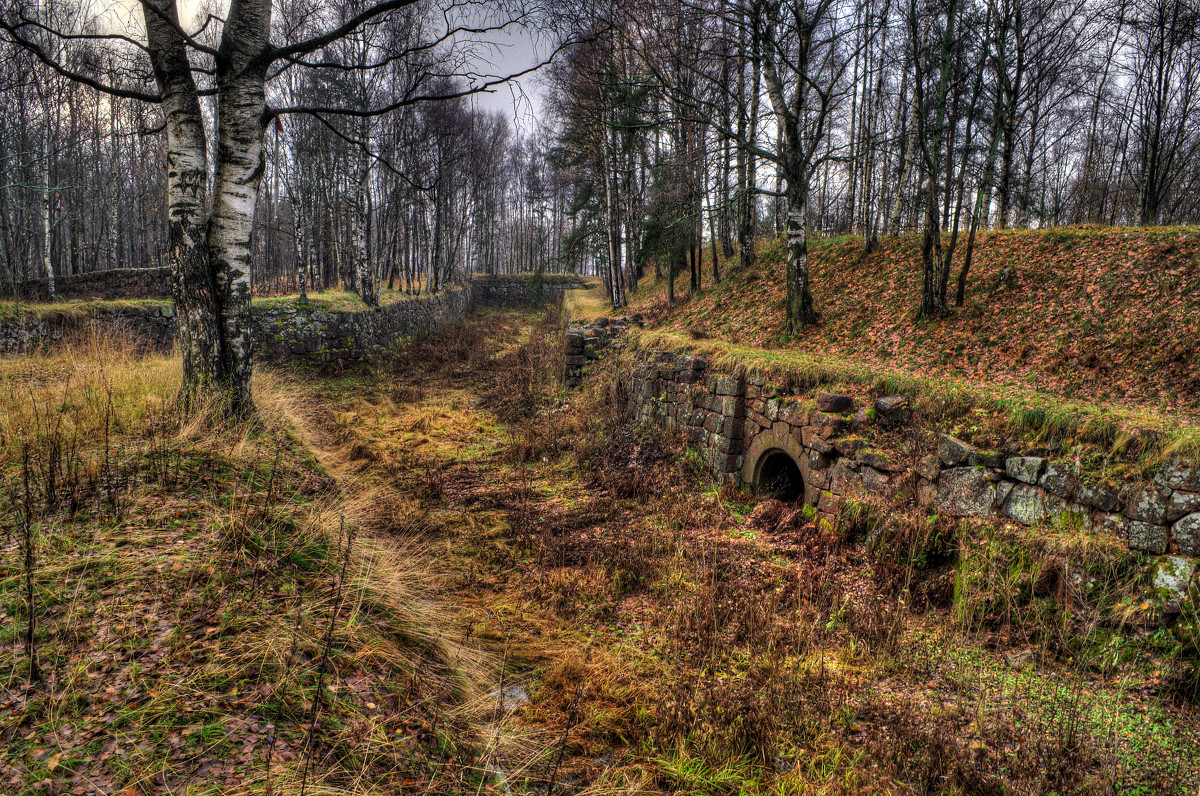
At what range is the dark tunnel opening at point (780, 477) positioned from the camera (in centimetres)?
758

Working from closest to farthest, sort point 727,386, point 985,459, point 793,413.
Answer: point 985,459 → point 793,413 → point 727,386

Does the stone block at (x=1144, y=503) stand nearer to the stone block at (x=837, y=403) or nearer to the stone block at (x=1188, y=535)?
the stone block at (x=1188, y=535)

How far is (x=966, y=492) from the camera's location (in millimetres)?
4770

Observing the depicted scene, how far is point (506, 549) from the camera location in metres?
5.95

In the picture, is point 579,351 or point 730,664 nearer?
point 730,664

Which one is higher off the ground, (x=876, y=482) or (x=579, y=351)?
(x=579, y=351)

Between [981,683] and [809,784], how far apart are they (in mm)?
1575

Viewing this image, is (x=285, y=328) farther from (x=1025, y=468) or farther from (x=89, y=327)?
(x=1025, y=468)

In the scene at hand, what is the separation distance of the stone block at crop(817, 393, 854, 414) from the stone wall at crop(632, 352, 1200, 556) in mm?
12

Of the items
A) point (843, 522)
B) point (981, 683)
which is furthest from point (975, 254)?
point (981, 683)

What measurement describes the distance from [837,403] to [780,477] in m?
1.88

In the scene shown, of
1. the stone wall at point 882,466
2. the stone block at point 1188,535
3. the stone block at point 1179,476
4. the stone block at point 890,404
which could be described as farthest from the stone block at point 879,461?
the stone block at point 1188,535

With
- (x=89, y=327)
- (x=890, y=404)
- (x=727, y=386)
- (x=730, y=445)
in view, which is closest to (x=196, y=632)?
(x=890, y=404)

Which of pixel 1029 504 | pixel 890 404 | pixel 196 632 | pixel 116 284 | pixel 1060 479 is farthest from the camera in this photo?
pixel 116 284
